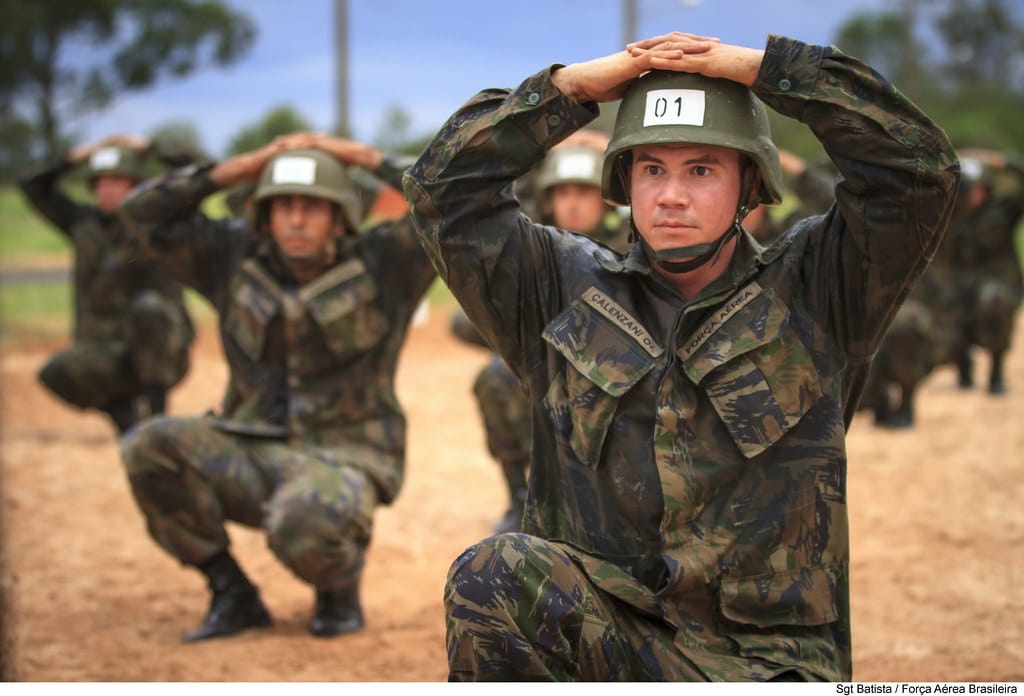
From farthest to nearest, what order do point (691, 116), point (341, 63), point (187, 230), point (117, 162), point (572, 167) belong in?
point (341, 63) < point (117, 162) < point (572, 167) < point (187, 230) < point (691, 116)

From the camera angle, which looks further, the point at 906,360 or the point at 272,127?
the point at 272,127

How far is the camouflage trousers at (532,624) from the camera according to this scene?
3277mm

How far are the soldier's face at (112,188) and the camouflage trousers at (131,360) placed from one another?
2.51ft

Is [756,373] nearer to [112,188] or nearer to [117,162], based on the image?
[117,162]

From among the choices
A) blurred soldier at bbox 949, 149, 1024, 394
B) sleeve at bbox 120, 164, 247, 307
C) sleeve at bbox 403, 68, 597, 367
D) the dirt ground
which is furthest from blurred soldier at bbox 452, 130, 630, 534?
blurred soldier at bbox 949, 149, 1024, 394

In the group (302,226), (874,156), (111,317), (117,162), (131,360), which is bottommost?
(131,360)

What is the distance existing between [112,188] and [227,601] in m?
5.08

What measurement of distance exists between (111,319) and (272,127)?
1997 centimetres

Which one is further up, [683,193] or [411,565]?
[683,193]

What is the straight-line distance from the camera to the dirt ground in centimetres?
533

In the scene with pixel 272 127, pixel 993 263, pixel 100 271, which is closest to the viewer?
pixel 100 271

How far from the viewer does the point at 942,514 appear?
802cm

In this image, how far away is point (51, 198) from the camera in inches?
403

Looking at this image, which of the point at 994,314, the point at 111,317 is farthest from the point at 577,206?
the point at 994,314
